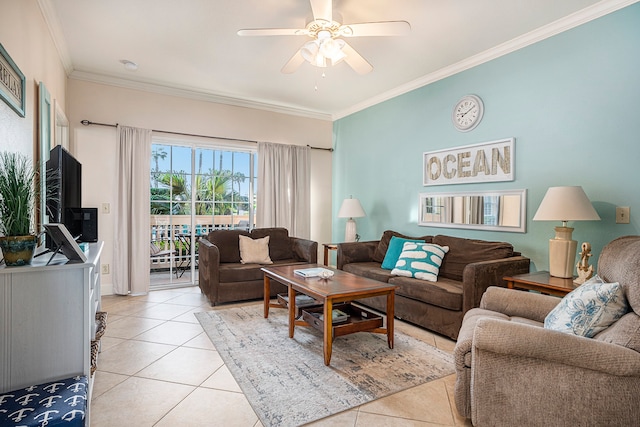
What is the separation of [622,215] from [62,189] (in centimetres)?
390

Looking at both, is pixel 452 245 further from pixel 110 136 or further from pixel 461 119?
pixel 110 136

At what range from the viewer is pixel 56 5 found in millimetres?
2666

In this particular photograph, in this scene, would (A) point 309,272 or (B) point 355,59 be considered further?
(A) point 309,272

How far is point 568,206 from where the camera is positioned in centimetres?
249

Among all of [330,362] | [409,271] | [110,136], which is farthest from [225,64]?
[330,362]

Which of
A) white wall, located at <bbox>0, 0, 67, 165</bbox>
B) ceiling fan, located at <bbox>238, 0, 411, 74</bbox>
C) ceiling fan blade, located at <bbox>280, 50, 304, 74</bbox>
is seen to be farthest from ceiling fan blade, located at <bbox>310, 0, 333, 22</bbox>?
white wall, located at <bbox>0, 0, 67, 165</bbox>

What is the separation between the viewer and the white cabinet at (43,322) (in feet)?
4.69

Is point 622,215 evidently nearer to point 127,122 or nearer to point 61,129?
point 127,122

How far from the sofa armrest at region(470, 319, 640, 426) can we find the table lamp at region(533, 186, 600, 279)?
1311mm

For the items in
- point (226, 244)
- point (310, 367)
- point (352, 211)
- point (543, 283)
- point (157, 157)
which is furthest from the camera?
point (352, 211)

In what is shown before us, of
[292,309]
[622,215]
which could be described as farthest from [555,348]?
[292,309]

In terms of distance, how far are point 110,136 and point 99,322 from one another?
2820 millimetres

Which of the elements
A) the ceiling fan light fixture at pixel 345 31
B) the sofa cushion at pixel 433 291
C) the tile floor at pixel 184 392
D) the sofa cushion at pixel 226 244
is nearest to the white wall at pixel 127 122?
the sofa cushion at pixel 226 244

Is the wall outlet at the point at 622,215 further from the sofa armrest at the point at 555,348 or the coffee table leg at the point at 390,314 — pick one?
the coffee table leg at the point at 390,314
